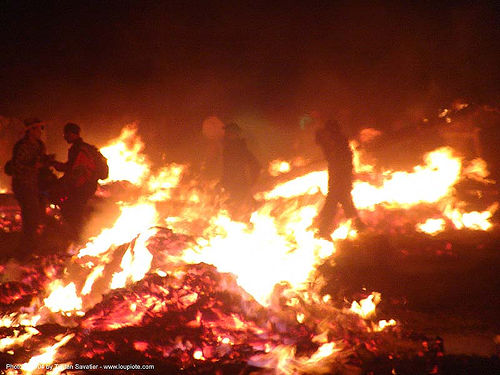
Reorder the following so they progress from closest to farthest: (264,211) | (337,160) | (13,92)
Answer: (337,160) < (264,211) < (13,92)

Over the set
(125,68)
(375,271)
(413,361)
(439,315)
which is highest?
(125,68)

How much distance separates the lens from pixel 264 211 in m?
9.20

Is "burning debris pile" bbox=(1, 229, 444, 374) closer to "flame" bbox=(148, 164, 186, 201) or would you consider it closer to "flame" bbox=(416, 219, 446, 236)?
"flame" bbox=(416, 219, 446, 236)

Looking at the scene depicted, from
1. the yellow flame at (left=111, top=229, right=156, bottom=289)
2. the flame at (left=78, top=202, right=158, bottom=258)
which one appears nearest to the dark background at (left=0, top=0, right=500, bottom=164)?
the flame at (left=78, top=202, right=158, bottom=258)

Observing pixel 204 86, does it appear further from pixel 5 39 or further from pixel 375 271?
Answer: pixel 375 271

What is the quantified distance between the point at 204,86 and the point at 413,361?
1018 centimetres

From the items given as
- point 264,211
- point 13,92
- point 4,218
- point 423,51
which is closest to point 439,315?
point 264,211

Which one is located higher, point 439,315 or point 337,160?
point 337,160

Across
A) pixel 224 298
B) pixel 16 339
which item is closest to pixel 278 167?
pixel 224 298

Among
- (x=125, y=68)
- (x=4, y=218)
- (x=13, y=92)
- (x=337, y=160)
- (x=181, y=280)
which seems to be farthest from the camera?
(x=125, y=68)

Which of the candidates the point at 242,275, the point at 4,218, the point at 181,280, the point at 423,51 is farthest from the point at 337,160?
the point at 4,218

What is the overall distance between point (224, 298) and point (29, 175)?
4.41 metres

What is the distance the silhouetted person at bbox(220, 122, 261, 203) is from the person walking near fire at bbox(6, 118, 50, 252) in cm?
416

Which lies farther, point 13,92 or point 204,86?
point 204,86
